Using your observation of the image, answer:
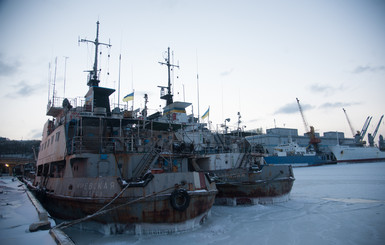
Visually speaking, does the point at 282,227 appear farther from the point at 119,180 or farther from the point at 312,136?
the point at 312,136

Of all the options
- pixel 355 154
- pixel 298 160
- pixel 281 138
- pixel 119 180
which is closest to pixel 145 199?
pixel 119 180

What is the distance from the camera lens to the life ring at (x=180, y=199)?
10.6m

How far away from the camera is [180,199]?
35.6 feet

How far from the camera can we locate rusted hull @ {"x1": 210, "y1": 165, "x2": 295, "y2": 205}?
17469 mm

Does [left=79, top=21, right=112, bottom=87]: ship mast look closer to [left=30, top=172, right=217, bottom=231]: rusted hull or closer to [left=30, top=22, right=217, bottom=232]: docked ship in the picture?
[left=30, top=22, right=217, bottom=232]: docked ship

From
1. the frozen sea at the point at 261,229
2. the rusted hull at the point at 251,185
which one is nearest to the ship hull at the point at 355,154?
the frozen sea at the point at 261,229

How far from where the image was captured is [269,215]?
48.1 feet

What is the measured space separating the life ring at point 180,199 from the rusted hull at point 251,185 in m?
6.60

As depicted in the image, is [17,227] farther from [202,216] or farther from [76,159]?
[202,216]

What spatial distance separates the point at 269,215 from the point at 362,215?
4849mm

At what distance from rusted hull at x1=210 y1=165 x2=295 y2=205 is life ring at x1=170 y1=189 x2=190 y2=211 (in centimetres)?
660

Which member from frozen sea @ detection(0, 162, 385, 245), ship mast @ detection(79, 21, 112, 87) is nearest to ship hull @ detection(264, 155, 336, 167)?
frozen sea @ detection(0, 162, 385, 245)

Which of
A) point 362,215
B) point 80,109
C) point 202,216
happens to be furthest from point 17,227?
point 362,215

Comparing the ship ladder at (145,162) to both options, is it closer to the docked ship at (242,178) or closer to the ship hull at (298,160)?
the docked ship at (242,178)
